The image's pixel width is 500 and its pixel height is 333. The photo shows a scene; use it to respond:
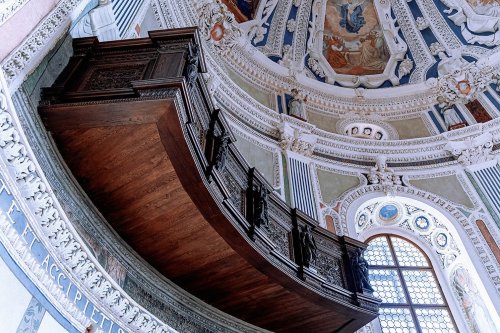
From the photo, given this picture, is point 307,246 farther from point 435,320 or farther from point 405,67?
point 405,67

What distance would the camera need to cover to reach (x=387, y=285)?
31.3 ft

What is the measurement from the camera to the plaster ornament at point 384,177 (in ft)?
37.4

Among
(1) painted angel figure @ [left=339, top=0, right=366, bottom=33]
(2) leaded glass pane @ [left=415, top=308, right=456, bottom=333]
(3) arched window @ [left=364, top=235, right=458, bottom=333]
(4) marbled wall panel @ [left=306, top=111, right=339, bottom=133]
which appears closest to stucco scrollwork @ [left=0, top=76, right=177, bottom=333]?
(3) arched window @ [left=364, top=235, right=458, bottom=333]

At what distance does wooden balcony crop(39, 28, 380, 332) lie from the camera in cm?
450

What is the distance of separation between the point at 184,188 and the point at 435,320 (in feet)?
21.4

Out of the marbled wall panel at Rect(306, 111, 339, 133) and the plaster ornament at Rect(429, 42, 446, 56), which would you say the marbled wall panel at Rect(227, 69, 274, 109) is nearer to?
the marbled wall panel at Rect(306, 111, 339, 133)

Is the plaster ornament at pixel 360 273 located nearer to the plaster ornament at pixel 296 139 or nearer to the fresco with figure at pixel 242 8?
the plaster ornament at pixel 296 139

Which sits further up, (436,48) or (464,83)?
(436,48)

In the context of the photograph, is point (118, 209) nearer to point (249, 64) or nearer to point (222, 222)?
point (222, 222)

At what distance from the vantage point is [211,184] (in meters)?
4.95

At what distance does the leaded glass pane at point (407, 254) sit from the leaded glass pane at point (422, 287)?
25 cm

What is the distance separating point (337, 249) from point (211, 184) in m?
3.22

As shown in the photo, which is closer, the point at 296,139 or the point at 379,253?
the point at 379,253

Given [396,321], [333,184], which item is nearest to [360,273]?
[396,321]
